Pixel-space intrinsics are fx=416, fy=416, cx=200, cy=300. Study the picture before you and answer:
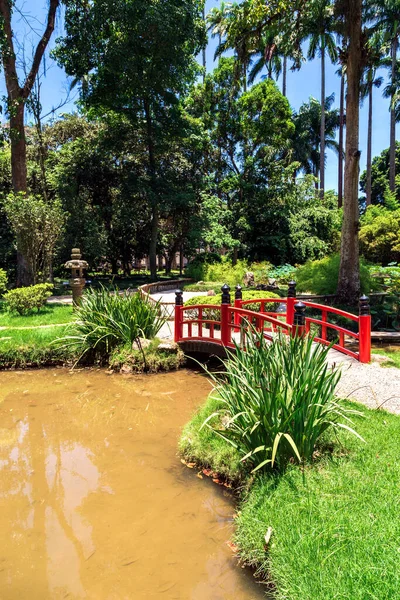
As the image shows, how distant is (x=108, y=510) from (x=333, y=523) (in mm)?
2146

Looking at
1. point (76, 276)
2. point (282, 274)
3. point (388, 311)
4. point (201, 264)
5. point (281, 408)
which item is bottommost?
point (388, 311)

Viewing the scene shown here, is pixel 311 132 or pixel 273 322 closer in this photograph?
pixel 273 322

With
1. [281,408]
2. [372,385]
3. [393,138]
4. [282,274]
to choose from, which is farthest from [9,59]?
[393,138]

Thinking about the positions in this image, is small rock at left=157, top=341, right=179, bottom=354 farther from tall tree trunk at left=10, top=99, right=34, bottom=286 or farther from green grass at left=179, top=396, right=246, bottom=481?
tall tree trunk at left=10, top=99, right=34, bottom=286

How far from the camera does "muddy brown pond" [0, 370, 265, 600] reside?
304 centimetres

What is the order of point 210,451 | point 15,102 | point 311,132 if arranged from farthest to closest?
point 311,132
point 15,102
point 210,451

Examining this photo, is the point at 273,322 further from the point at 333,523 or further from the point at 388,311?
the point at 388,311

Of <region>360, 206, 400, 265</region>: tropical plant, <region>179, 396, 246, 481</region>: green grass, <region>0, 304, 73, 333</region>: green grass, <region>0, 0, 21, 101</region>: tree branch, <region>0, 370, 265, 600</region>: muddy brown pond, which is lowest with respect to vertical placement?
<region>0, 370, 265, 600</region>: muddy brown pond

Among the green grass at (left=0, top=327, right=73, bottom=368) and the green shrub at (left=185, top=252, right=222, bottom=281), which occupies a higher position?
the green shrub at (left=185, top=252, right=222, bottom=281)

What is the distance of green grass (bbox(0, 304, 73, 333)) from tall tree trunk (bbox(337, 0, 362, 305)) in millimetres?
7890

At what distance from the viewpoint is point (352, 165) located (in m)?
11.7

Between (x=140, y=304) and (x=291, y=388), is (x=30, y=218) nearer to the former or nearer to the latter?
(x=140, y=304)

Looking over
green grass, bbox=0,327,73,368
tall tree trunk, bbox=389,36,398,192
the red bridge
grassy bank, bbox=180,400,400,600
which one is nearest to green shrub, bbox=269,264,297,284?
the red bridge

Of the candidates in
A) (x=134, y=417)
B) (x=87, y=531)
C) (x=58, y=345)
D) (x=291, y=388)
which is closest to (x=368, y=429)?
(x=291, y=388)
